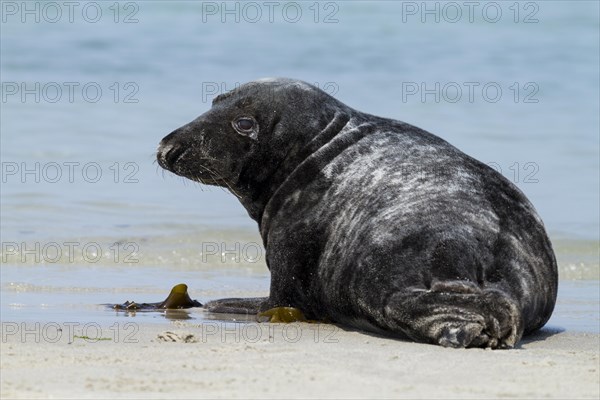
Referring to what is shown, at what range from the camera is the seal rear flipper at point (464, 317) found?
22.8 feet

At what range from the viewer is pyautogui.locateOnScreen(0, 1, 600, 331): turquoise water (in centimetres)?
1151

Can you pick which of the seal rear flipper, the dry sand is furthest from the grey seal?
the dry sand

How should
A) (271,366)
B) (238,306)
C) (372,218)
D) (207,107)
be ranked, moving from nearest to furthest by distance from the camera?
(271,366) < (372,218) < (238,306) < (207,107)

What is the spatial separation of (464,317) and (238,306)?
2271mm

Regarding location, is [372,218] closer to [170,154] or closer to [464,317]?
[464,317]

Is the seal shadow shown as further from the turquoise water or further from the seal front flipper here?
the seal front flipper

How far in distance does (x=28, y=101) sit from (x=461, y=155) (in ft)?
50.5

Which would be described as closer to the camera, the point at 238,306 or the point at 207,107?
the point at 238,306

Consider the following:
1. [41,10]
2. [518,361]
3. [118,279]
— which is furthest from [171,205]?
[41,10]

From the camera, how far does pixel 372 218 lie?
26.0 ft

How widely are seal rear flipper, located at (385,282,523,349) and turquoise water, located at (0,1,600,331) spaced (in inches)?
67.9

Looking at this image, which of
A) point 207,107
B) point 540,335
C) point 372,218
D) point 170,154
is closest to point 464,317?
point 372,218

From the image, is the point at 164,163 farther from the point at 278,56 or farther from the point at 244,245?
the point at 278,56

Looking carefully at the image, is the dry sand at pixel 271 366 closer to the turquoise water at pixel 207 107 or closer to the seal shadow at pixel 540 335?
the seal shadow at pixel 540 335
